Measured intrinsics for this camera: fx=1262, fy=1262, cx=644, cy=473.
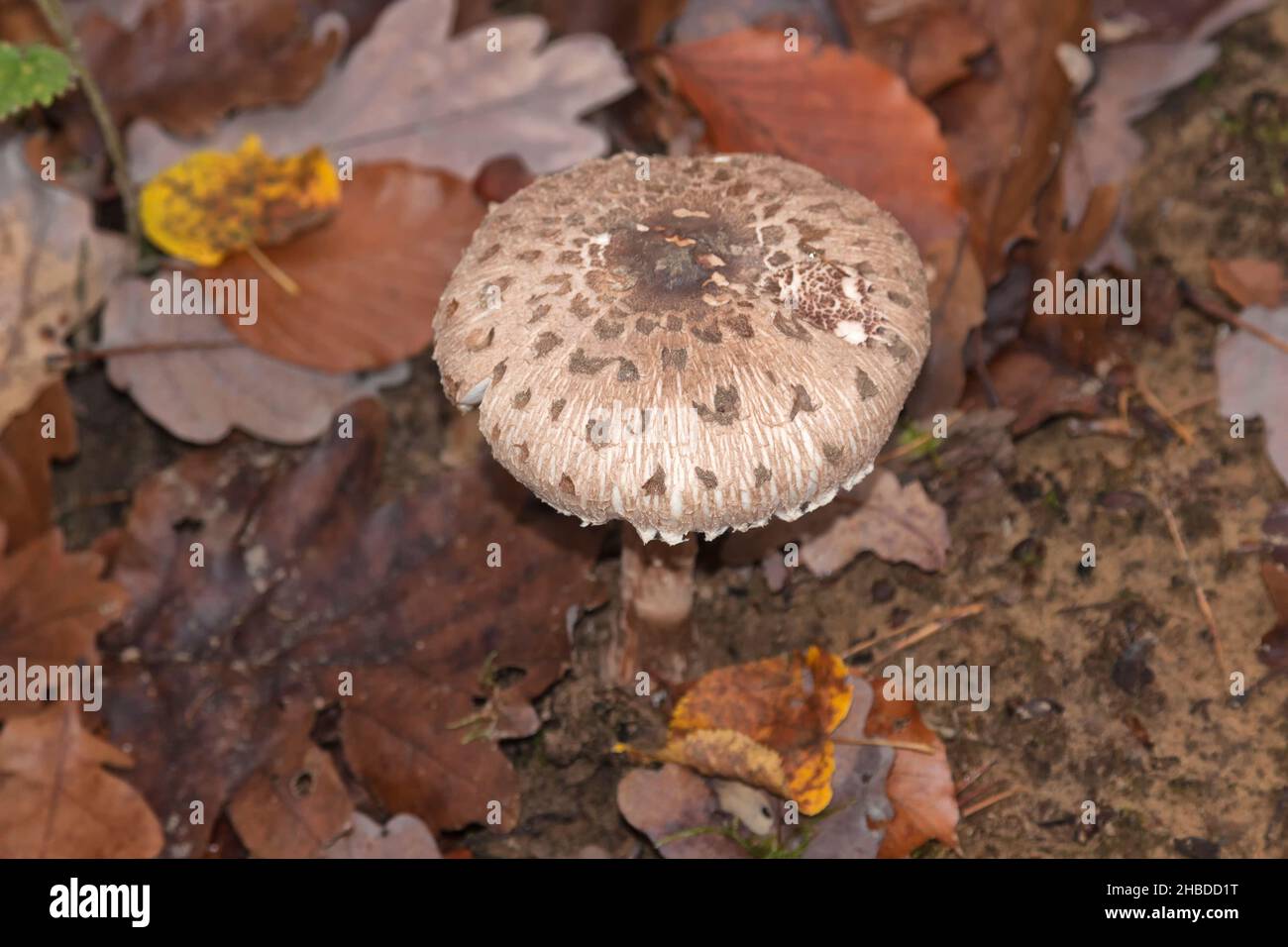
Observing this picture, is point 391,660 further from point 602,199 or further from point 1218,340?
point 1218,340

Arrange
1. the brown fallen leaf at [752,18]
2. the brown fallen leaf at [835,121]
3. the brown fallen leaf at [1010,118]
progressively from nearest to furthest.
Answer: the brown fallen leaf at [835,121], the brown fallen leaf at [1010,118], the brown fallen leaf at [752,18]

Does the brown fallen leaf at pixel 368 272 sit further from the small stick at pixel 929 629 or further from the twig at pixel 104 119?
the small stick at pixel 929 629

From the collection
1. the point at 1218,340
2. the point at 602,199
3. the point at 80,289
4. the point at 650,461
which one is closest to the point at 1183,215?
the point at 1218,340

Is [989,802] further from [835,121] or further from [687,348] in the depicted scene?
[835,121]

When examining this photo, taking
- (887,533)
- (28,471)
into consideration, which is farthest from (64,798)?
(887,533)

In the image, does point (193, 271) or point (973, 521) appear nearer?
point (973, 521)

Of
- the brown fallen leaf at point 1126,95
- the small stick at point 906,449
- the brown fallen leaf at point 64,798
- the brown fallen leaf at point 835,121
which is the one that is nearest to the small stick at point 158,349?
the brown fallen leaf at point 64,798
